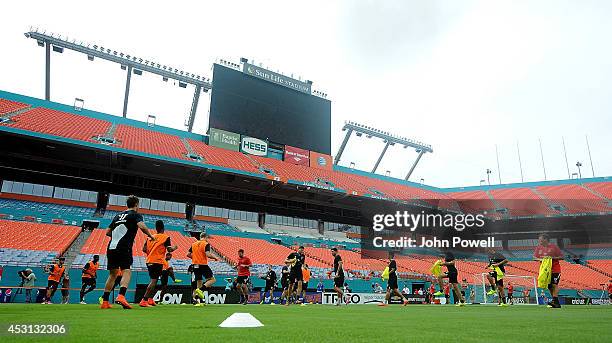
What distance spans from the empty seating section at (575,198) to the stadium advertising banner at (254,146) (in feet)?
106

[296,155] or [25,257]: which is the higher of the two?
[296,155]

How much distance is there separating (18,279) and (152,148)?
1438 centimetres

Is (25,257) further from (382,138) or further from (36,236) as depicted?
(382,138)

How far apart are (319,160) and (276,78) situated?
28.5 ft

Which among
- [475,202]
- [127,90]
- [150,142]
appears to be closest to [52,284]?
[150,142]

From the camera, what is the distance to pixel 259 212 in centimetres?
3697

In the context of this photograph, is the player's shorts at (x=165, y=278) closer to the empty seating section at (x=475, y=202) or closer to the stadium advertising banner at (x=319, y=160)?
the stadium advertising banner at (x=319, y=160)

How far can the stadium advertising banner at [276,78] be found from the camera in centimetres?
3600

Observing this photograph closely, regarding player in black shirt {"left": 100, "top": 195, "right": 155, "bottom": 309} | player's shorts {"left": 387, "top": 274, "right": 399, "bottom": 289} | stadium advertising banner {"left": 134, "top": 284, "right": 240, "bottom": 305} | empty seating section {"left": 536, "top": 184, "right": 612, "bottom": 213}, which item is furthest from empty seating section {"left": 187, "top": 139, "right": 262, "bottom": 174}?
empty seating section {"left": 536, "top": 184, "right": 612, "bottom": 213}

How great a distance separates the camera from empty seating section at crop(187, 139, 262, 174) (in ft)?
104

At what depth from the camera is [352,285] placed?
26000 millimetres

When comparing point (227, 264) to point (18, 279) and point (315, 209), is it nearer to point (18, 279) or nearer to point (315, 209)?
point (18, 279)

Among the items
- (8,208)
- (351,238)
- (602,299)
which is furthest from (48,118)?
(602,299)

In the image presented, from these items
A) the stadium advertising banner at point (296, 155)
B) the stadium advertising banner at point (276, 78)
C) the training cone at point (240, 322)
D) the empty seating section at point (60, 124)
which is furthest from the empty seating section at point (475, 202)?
the training cone at point (240, 322)
